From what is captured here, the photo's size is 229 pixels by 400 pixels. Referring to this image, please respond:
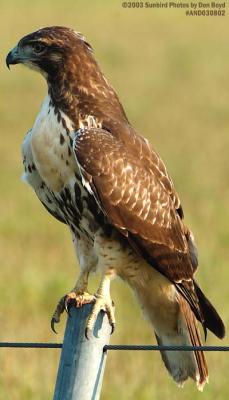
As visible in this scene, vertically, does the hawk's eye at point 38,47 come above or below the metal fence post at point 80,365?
above

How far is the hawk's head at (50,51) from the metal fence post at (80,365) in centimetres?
203

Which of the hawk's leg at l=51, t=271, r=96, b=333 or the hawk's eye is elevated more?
the hawk's eye

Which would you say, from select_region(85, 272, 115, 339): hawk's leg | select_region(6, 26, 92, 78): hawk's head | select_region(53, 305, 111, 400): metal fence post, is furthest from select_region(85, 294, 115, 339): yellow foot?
select_region(6, 26, 92, 78): hawk's head

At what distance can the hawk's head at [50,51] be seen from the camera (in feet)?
19.7

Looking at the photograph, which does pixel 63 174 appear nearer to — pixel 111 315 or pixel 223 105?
pixel 111 315

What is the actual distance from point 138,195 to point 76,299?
845mm

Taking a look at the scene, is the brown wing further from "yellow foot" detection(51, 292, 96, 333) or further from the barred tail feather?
"yellow foot" detection(51, 292, 96, 333)

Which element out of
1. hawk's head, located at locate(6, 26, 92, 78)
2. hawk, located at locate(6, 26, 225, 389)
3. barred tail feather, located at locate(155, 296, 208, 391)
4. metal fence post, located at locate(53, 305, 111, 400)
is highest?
hawk's head, located at locate(6, 26, 92, 78)

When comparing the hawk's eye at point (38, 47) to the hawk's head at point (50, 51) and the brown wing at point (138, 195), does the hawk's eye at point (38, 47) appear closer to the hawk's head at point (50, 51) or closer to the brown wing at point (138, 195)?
the hawk's head at point (50, 51)

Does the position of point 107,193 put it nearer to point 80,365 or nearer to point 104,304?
point 104,304

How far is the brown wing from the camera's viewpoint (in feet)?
18.4

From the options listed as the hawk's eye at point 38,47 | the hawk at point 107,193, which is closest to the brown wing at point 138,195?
the hawk at point 107,193

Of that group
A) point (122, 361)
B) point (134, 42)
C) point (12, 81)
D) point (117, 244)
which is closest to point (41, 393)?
point (122, 361)

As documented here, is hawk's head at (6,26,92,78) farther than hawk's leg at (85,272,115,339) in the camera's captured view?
Yes
